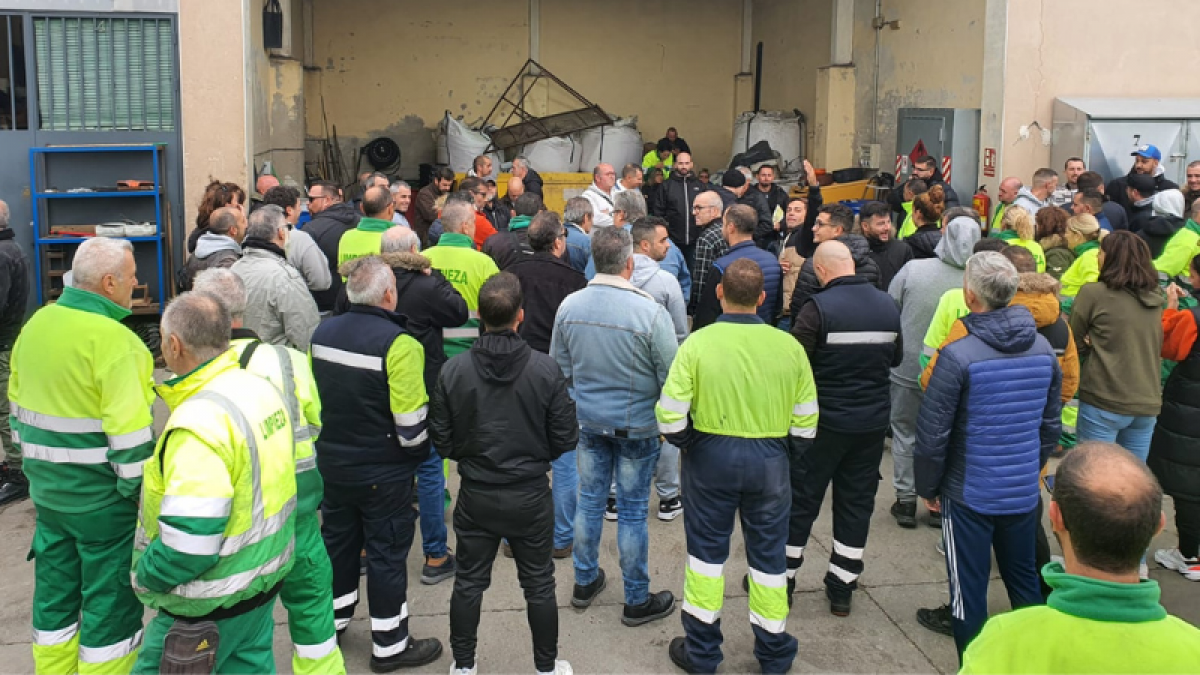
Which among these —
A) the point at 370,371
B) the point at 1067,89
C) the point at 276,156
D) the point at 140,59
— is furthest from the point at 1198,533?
the point at 276,156

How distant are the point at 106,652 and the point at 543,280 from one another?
275 centimetres

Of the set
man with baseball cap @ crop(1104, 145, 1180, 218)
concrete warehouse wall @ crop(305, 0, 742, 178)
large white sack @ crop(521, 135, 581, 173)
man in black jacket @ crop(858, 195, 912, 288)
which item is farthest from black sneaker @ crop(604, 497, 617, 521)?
concrete warehouse wall @ crop(305, 0, 742, 178)

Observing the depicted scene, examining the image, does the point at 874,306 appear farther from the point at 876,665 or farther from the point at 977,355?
the point at 876,665

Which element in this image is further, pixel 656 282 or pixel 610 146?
pixel 610 146

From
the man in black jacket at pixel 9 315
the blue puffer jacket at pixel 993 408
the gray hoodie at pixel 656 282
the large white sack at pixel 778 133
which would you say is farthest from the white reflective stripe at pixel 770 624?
the large white sack at pixel 778 133

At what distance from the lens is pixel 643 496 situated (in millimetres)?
4664

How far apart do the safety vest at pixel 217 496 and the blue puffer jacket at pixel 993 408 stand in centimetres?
250

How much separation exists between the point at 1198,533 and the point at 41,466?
5431mm

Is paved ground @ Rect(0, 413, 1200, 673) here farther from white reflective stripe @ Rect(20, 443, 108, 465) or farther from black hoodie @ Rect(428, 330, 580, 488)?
white reflective stripe @ Rect(20, 443, 108, 465)

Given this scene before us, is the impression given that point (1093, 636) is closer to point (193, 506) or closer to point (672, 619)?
point (193, 506)

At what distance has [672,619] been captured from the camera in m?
4.77

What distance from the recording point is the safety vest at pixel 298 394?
3334 millimetres

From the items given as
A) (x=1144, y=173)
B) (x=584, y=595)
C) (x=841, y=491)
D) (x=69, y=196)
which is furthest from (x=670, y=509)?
(x=69, y=196)

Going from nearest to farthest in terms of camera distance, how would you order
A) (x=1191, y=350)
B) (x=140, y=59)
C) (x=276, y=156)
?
1. (x=1191, y=350)
2. (x=140, y=59)
3. (x=276, y=156)
